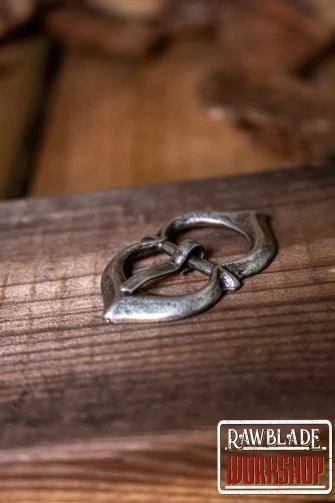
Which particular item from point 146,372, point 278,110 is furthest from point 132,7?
point 146,372

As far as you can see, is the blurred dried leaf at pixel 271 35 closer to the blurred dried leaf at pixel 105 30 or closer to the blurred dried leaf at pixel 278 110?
the blurred dried leaf at pixel 278 110

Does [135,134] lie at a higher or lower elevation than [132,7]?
lower

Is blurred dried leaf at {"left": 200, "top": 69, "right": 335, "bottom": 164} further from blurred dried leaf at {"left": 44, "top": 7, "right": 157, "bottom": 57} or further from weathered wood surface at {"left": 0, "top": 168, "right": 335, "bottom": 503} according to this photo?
weathered wood surface at {"left": 0, "top": 168, "right": 335, "bottom": 503}

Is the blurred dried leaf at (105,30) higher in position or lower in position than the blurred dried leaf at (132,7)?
lower
